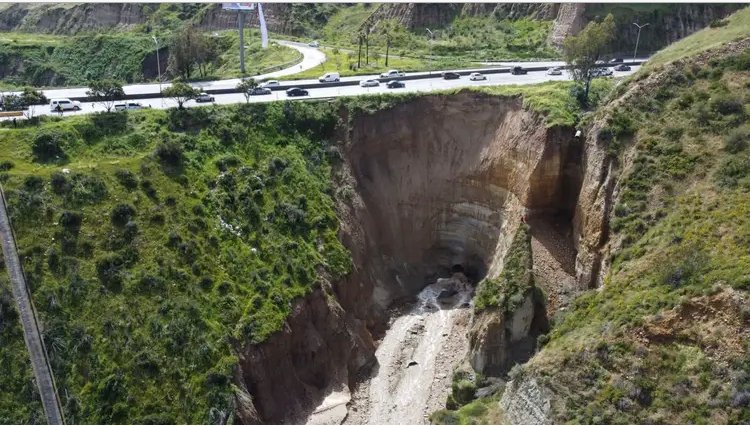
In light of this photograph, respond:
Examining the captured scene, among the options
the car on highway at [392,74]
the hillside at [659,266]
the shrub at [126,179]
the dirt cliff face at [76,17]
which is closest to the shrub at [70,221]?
the shrub at [126,179]

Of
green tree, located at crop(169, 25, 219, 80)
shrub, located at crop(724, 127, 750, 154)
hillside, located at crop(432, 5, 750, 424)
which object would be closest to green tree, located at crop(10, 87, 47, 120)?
green tree, located at crop(169, 25, 219, 80)

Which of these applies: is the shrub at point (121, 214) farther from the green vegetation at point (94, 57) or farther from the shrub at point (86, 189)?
the green vegetation at point (94, 57)

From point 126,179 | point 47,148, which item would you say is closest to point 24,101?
point 47,148

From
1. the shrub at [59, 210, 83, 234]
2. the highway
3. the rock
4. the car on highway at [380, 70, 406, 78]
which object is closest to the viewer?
the shrub at [59, 210, 83, 234]

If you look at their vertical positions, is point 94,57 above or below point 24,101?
below

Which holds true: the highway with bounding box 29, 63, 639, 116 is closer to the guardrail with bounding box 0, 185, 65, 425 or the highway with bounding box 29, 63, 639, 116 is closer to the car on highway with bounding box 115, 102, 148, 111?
the car on highway with bounding box 115, 102, 148, 111

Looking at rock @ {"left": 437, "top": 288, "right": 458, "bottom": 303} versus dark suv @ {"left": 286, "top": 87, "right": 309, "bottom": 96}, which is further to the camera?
dark suv @ {"left": 286, "top": 87, "right": 309, "bottom": 96}

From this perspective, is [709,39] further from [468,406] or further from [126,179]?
[126,179]
